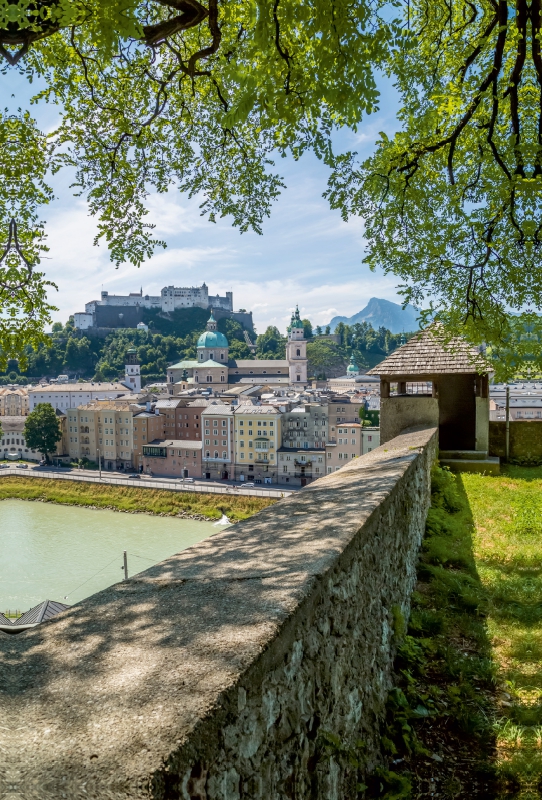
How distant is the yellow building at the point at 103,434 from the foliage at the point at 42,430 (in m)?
2.06

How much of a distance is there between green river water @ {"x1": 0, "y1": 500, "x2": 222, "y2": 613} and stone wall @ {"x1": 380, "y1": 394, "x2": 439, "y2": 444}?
53.6 feet

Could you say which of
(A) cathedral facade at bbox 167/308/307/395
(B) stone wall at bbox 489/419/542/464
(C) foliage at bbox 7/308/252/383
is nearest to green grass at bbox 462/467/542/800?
(B) stone wall at bbox 489/419/542/464

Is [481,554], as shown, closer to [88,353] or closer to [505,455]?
[505,455]

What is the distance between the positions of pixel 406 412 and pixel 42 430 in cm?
5293

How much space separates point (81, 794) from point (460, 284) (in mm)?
6995

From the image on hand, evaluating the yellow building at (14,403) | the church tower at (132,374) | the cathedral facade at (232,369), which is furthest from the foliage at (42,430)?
the church tower at (132,374)

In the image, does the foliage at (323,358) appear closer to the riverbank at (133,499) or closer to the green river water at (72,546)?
the riverbank at (133,499)

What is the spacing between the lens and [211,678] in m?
1.20

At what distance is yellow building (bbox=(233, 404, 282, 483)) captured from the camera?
158ft

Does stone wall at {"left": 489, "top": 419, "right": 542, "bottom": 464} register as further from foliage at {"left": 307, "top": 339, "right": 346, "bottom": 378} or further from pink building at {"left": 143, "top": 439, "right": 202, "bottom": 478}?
foliage at {"left": 307, "top": 339, "right": 346, "bottom": 378}

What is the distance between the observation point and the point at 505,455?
10891mm

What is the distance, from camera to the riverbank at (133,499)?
3791 centimetres

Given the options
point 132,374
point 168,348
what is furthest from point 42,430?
point 168,348

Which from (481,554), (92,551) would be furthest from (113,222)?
(92,551)
